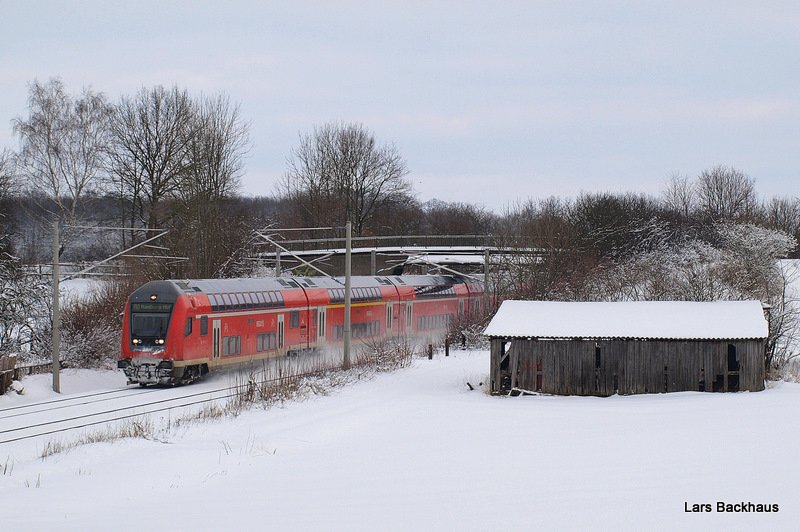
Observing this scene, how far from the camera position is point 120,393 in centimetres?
2662

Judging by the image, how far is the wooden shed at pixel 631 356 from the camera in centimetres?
2430

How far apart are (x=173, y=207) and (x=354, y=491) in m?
39.1

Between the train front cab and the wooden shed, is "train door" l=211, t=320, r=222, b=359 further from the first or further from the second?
the wooden shed

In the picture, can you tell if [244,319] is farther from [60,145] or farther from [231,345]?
[60,145]

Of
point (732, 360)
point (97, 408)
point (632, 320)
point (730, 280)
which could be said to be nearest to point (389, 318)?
point (730, 280)

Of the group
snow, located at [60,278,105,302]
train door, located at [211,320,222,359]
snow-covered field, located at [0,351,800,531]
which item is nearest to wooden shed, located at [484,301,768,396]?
snow-covered field, located at [0,351,800,531]

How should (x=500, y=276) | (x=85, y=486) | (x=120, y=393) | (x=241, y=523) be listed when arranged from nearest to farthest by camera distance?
1. (x=241, y=523)
2. (x=85, y=486)
3. (x=120, y=393)
4. (x=500, y=276)

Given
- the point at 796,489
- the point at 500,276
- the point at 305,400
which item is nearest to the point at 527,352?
the point at 305,400

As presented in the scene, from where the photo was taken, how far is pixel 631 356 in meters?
24.5

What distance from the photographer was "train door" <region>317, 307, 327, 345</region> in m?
35.0

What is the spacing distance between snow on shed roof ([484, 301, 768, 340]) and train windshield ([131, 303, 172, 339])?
10273 mm

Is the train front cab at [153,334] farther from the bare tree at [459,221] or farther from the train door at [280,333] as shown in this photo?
the bare tree at [459,221]

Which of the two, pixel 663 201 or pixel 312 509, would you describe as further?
pixel 663 201

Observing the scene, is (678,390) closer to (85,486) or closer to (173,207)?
(85,486)
